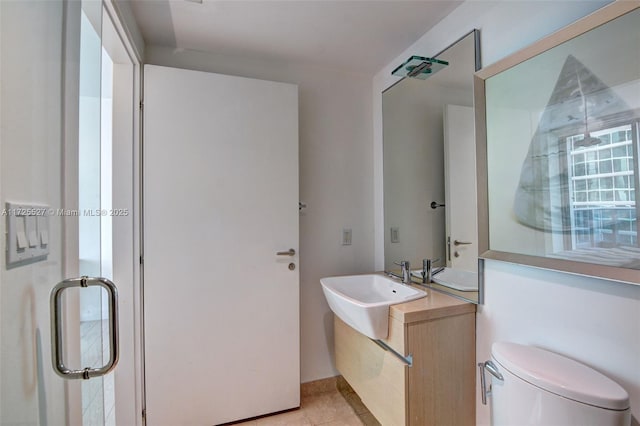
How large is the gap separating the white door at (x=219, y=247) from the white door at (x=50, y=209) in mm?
534

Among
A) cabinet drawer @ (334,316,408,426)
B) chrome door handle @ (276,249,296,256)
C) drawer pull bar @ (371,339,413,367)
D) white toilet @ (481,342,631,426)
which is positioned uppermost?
chrome door handle @ (276,249,296,256)

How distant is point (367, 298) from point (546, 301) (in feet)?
3.25

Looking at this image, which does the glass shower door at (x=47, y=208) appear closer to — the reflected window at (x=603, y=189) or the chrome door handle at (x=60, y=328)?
the chrome door handle at (x=60, y=328)

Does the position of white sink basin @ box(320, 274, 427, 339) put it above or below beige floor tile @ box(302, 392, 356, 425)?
above

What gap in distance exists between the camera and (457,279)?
4.99 ft

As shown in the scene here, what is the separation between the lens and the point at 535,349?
1.08 m

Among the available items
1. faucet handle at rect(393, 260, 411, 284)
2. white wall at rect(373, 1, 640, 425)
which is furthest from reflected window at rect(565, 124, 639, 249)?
faucet handle at rect(393, 260, 411, 284)

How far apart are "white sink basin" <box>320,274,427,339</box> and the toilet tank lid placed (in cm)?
46

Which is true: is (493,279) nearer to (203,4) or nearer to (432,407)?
(432,407)

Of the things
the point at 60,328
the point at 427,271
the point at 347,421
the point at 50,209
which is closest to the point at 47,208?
the point at 50,209

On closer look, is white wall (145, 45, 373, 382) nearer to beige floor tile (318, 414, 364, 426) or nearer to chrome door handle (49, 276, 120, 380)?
beige floor tile (318, 414, 364, 426)

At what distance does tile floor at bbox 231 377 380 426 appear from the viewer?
70.0 inches

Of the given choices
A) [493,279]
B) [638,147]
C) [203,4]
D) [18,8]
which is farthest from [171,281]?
[638,147]

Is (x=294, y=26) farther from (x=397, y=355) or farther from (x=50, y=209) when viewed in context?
(x=397, y=355)
